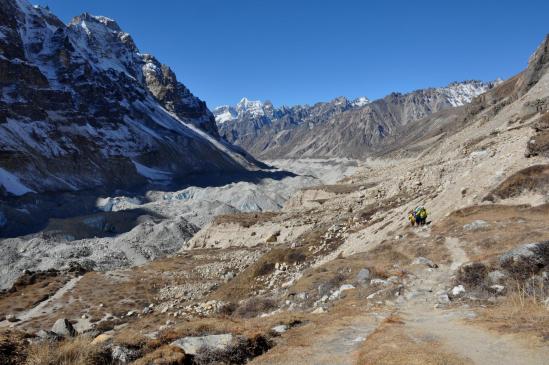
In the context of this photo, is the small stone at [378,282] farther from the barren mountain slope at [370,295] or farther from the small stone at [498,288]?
the small stone at [498,288]

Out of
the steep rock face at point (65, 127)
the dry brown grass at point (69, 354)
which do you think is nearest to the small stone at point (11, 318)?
the dry brown grass at point (69, 354)

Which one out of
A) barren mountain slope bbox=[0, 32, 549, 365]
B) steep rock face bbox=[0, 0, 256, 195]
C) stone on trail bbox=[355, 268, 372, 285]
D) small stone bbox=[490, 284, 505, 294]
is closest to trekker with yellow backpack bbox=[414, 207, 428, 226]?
barren mountain slope bbox=[0, 32, 549, 365]

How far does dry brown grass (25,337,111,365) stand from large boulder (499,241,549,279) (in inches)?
477

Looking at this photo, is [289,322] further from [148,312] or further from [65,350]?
[148,312]

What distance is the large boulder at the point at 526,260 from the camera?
14203mm

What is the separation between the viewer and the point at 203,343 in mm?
11281

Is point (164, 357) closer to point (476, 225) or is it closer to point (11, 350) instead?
point (11, 350)

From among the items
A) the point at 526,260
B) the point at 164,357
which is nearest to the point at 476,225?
the point at 526,260

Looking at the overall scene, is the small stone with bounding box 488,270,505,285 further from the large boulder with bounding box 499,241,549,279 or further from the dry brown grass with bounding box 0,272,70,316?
the dry brown grass with bounding box 0,272,70,316

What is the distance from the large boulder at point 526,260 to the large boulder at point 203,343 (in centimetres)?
923

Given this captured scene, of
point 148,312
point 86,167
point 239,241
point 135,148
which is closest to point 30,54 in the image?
point 135,148

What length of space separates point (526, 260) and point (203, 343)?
10.3 m

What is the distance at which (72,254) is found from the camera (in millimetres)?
64188

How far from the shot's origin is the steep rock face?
122 meters
